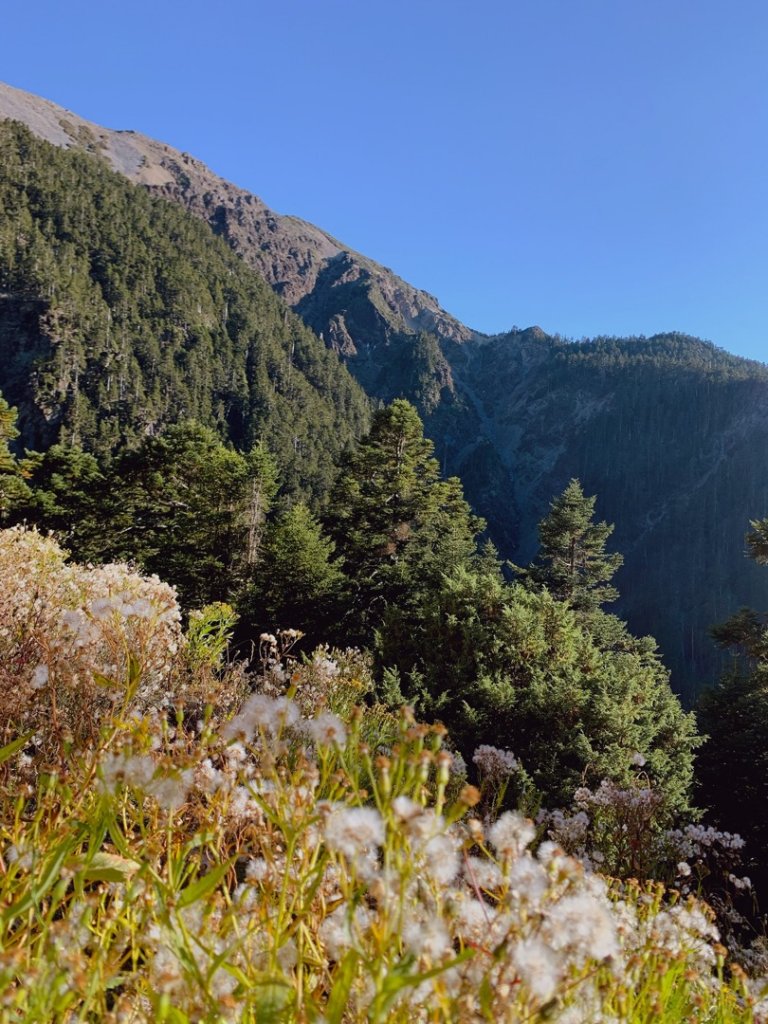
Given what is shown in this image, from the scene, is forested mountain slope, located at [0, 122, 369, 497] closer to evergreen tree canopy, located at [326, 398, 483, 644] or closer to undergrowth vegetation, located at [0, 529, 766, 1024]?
evergreen tree canopy, located at [326, 398, 483, 644]

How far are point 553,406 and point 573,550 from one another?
345ft

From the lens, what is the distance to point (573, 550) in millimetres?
21516

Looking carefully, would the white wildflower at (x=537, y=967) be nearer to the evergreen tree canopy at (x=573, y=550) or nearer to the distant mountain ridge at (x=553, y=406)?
the evergreen tree canopy at (x=573, y=550)

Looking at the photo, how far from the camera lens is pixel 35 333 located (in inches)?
2726

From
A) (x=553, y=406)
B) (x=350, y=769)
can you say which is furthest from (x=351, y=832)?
(x=553, y=406)

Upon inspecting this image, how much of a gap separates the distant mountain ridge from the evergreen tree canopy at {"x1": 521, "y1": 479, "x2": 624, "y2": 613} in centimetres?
3820

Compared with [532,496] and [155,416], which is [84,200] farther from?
[532,496]

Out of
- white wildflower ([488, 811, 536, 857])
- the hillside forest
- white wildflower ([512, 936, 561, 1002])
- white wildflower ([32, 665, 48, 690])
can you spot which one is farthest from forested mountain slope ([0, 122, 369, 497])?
white wildflower ([512, 936, 561, 1002])

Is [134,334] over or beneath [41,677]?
over

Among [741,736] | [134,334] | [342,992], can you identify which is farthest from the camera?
[134,334]

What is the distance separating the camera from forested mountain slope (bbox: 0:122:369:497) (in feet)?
215

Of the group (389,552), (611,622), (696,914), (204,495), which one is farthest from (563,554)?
(696,914)

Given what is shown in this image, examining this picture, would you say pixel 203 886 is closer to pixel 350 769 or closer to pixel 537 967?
pixel 537 967

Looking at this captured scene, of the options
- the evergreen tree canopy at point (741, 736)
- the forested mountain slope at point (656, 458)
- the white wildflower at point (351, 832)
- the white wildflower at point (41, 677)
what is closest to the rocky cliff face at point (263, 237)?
the forested mountain slope at point (656, 458)
